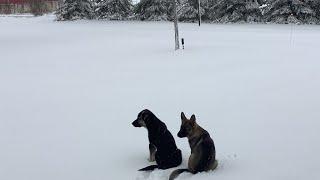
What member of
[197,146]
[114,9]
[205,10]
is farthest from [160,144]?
[114,9]

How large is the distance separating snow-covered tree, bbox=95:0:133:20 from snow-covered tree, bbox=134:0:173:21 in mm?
2209

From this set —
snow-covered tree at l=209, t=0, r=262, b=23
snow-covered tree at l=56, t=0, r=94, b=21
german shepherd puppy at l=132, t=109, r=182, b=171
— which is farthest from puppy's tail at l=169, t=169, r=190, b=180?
snow-covered tree at l=56, t=0, r=94, b=21

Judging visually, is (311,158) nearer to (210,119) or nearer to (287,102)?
(210,119)

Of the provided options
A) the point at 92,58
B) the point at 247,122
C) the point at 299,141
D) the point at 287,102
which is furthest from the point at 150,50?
the point at 299,141

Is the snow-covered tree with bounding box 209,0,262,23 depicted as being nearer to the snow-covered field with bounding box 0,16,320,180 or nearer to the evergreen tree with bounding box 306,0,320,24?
the evergreen tree with bounding box 306,0,320,24

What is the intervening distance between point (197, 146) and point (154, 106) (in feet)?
16.9

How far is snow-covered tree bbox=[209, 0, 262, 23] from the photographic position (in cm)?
3956

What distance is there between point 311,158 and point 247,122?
237 centimetres

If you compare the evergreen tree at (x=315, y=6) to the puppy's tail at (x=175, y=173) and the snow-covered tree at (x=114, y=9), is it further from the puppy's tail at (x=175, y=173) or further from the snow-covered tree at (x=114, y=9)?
the puppy's tail at (x=175, y=173)

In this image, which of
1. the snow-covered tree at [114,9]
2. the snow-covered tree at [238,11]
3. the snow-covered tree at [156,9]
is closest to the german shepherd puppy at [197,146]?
the snow-covered tree at [238,11]

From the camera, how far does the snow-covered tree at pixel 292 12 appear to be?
37.3 metres

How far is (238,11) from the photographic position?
4025 cm

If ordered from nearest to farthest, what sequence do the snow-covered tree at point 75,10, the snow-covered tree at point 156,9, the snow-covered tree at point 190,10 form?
1. the snow-covered tree at point 190,10
2. the snow-covered tree at point 156,9
3. the snow-covered tree at point 75,10

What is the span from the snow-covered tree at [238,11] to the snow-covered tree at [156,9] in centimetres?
446
